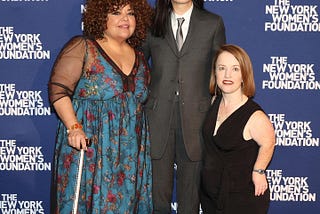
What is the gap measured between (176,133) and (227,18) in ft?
3.15

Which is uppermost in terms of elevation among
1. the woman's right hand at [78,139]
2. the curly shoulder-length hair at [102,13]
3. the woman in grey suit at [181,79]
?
the curly shoulder-length hair at [102,13]

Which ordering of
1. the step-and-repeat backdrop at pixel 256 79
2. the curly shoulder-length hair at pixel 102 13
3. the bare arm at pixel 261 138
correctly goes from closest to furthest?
the bare arm at pixel 261 138, the curly shoulder-length hair at pixel 102 13, the step-and-repeat backdrop at pixel 256 79

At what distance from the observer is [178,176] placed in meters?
2.71

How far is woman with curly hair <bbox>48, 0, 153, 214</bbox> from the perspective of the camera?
230 centimetres

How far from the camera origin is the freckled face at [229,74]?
2299 millimetres

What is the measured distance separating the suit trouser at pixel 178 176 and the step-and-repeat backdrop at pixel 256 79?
2.73 ft

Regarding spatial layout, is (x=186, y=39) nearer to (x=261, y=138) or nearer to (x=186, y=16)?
(x=186, y=16)

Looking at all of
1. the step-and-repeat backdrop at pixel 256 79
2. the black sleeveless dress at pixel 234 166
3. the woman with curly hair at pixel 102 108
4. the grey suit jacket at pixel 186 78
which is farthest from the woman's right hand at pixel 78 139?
the step-and-repeat backdrop at pixel 256 79

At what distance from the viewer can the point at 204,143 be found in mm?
2539

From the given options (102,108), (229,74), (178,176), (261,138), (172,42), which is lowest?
(178,176)

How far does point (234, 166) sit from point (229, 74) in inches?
18.9

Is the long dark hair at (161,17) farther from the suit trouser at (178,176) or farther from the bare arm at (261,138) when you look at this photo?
the bare arm at (261,138)

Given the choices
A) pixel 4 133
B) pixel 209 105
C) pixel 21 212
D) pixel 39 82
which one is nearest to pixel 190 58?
pixel 209 105

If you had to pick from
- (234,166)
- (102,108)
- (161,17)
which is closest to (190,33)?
(161,17)
